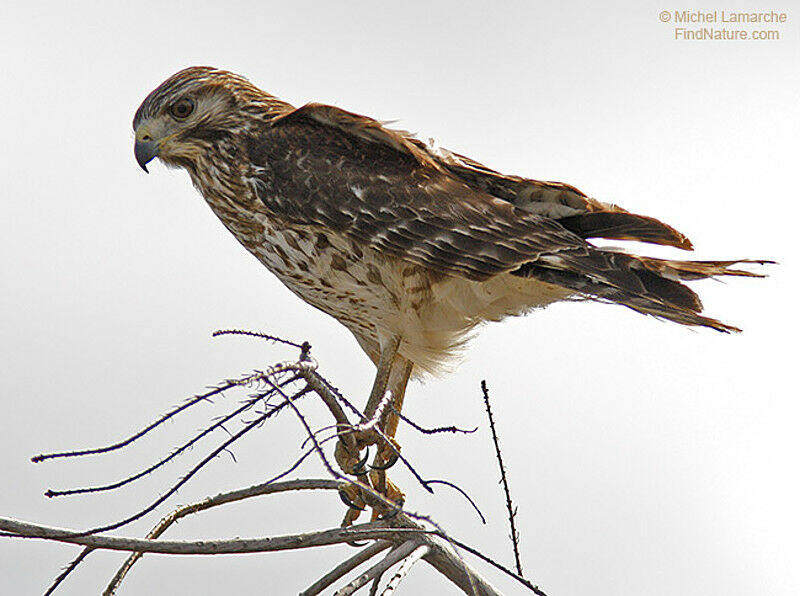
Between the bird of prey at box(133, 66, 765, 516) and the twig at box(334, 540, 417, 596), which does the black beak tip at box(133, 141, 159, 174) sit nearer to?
the bird of prey at box(133, 66, 765, 516)

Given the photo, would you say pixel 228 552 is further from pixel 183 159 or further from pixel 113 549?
pixel 183 159

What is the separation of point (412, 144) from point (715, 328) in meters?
1.05

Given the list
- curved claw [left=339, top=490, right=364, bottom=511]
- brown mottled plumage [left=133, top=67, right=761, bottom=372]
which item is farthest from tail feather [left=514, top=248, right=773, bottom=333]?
curved claw [left=339, top=490, right=364, bottom=511]

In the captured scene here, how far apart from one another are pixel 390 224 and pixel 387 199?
0.09 meters

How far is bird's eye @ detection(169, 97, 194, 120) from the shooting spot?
10.1 ft

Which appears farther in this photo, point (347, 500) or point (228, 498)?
point (347, 500)

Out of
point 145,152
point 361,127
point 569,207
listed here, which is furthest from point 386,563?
point 145,152

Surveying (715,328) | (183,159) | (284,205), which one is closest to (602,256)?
(715,328)

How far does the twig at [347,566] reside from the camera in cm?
219

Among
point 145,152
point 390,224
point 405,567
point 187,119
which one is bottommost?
point 405,567

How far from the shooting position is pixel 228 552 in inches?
72.9

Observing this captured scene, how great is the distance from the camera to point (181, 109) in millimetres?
3086

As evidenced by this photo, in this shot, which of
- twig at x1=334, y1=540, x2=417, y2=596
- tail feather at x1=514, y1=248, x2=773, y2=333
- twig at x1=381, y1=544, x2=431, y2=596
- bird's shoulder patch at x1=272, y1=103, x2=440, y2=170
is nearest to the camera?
twig at x1=381, y1=544, x2=431, y2=596

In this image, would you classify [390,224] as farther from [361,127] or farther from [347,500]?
[347,500]
